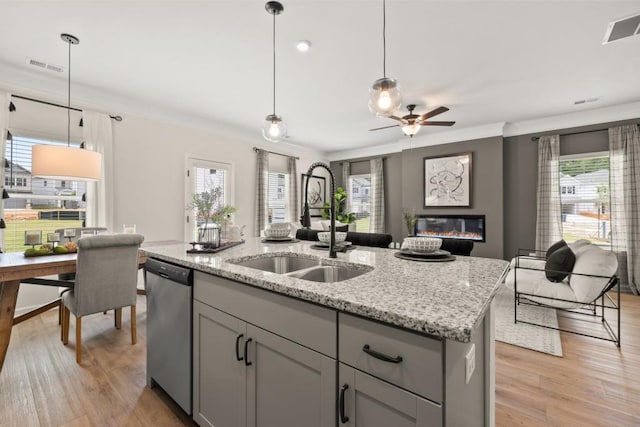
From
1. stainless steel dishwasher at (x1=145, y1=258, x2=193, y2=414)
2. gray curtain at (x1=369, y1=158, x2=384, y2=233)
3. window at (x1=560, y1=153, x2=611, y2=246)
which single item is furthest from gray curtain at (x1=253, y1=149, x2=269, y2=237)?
window at (x1=560, y1=153, x2=611, y2=246)

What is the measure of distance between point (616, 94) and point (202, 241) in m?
5.41

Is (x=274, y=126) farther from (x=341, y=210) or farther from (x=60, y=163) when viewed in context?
(x=341, y=210)

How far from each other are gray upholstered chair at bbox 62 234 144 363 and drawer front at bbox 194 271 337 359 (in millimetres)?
1366

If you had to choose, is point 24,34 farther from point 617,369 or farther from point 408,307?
point 617,369

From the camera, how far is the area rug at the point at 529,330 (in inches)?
98.3

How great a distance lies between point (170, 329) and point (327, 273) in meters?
0.97

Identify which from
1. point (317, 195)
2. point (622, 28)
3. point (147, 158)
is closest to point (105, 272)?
point (147, 158)

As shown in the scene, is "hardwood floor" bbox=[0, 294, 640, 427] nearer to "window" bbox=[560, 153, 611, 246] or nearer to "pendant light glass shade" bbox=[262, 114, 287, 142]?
"pendant light glass shade" bbox=[262, 114, 287, 142]

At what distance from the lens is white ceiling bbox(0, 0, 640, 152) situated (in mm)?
2221

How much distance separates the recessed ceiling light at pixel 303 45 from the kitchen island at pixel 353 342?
83.3 inches

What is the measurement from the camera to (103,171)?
366 cm

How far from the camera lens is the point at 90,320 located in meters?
3.10

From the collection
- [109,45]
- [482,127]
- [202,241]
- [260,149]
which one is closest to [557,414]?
[202,241]

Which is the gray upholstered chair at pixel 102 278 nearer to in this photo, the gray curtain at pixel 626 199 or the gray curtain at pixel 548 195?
the gray curtain at pixel 548 195
